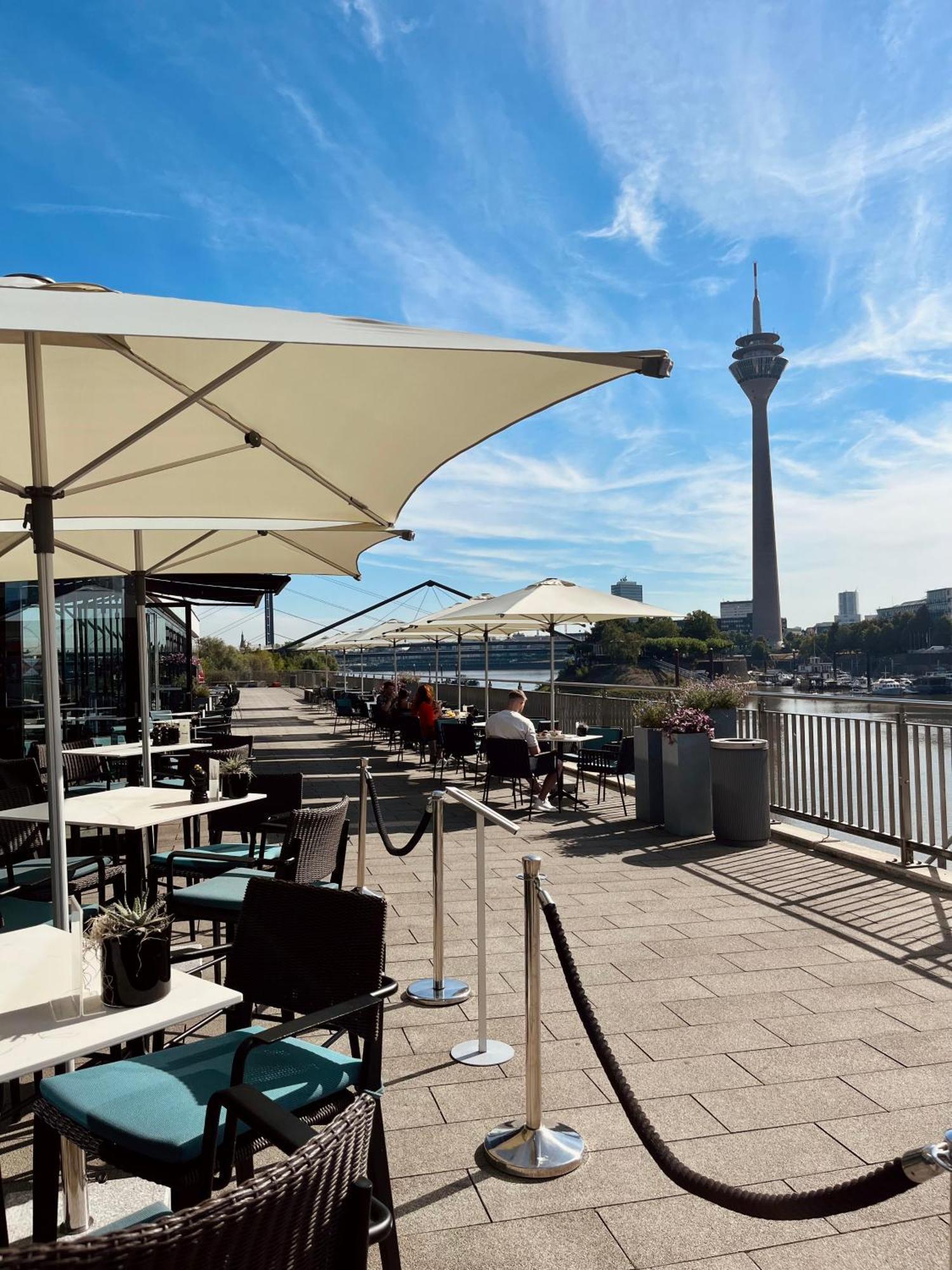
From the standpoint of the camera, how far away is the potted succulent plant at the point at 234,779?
5.51 meters

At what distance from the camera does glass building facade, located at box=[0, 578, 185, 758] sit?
11266mm

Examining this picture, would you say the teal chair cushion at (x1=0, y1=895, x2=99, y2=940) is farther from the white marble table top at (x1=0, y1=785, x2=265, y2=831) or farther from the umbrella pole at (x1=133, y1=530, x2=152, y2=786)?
the umbrella pole at (x1=133, y1=530, x2=152, y2=786)

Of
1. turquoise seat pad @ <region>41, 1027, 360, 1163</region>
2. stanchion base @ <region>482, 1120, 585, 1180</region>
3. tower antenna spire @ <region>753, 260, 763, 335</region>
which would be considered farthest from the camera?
tower antenna spire @ <region>753, 260, 763, 335</region>

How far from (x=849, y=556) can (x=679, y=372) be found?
4544 centimetres

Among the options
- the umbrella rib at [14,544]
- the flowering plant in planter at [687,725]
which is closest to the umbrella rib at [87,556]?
the umbrella rib at [14,544]

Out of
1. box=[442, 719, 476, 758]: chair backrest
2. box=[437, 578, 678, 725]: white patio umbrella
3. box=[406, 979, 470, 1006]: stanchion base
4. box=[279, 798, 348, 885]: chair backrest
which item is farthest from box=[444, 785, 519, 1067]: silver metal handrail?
box=[442, 719, 476, 758]: chair backrest

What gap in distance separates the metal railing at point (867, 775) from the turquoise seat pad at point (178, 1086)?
5.07 metres

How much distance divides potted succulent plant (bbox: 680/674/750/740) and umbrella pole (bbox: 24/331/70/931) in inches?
238

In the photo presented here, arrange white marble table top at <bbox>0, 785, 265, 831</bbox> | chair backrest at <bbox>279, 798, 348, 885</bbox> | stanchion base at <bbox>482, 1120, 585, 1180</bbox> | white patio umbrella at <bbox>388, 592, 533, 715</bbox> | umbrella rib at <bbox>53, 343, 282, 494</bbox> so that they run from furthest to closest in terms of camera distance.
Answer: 1. white patio umbrella at <bbox>388, 592, 533, 715</bbox>
2. white marble table top at <bbox>0, 785, 265, 831</bbox>
3. chair backrest at <bbox>279, 798, 348, 885</bbox>
4. umbrella rib at <bbox>53, 343, 282, 494</bbox>
5. stanchion base at <bbox>482, 1120, 585, 1180</bbox>

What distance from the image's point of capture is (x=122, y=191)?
9.66m

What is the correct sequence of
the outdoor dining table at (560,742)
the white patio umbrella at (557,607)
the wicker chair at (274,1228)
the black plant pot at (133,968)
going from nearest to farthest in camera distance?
the wicker chair at (274,1228) → the black plant pot at (133,968) → the outdoor dining table at (560,742) → the white patio umbrella at (557,607)

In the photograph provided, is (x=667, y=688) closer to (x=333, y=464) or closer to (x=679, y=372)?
(x=333, y=464)

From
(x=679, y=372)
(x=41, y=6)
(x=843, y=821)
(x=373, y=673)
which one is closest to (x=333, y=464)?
(x=679, y=372)

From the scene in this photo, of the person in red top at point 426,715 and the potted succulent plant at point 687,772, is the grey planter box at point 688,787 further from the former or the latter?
the person in red top at point 426,715
